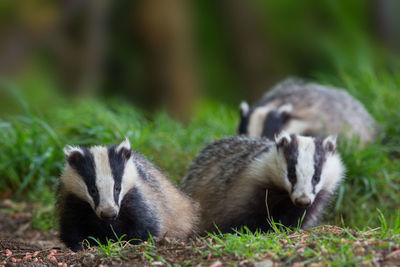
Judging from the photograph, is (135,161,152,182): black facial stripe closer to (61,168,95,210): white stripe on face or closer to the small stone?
(61,168,95,210): white stripe on face

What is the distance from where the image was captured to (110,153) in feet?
16.7

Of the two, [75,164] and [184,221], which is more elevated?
[75,164]

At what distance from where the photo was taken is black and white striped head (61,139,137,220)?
482 centimetres

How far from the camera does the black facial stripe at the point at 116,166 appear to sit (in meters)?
4.93

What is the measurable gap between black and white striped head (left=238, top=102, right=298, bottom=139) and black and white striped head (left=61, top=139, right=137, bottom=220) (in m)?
2.63

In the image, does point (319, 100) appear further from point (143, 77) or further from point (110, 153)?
point (143, 77)

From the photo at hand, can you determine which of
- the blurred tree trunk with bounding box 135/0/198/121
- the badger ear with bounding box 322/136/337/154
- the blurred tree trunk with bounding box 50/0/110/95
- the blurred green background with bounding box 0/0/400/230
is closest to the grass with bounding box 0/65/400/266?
the blurred green background with bounding box 0/0/400/230

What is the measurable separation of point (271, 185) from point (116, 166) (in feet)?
4.55

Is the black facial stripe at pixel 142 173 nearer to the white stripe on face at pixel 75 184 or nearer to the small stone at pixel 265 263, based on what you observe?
the white stripe on face at pixel 75 184

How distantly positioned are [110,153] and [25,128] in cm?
295

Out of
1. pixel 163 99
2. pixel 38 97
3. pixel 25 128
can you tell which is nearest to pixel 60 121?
pixel 25 128

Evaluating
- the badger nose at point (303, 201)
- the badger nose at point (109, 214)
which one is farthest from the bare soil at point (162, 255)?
the badger nose at point (303, 201)

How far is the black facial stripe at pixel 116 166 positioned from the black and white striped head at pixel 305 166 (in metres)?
1.34

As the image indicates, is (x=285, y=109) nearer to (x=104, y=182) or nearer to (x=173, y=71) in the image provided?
(x=104, y=182)
